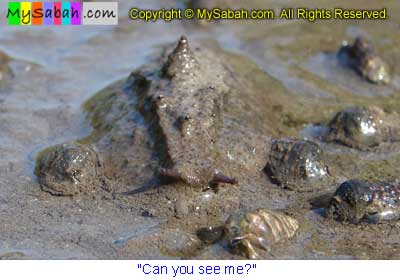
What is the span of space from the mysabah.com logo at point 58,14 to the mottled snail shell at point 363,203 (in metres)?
4.71

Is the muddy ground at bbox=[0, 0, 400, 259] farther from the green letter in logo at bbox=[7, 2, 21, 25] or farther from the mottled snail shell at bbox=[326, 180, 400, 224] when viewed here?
the green letter in logo at bbox=[7, 2, 21, 25]

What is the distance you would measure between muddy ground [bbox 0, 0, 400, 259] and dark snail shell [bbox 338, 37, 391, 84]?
109mm

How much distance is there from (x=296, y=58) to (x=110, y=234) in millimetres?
3910

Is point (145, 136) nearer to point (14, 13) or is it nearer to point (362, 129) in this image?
point (362, 129)

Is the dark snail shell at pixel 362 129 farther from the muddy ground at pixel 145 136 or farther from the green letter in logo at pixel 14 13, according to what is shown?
the green letter in logo at pixel 14 13

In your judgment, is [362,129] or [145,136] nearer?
[145,136]

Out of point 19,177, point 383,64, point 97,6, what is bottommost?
point 19,177

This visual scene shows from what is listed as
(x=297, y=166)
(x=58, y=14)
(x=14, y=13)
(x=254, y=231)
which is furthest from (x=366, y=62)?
(x=14, y=13)

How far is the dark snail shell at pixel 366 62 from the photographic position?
7.39 meters

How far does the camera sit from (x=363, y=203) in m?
4.88

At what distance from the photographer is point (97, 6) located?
9070mm

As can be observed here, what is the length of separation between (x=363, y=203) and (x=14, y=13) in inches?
223
